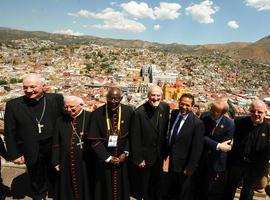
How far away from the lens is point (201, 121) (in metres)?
2.58

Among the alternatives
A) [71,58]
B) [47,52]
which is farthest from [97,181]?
[47,52]

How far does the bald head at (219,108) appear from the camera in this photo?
2551 mm

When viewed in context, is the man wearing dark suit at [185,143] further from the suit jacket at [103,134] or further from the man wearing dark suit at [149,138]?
the suit jacket at [103,134]

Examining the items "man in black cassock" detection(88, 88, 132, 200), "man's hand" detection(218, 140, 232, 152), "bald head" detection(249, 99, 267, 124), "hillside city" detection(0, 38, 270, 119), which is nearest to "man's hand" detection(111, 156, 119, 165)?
"man in black cassock" detection(88, 88, 132, 200)

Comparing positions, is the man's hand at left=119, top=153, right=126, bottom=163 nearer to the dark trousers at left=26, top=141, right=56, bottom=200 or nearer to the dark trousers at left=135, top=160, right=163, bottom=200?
the dark trousers at left=135, top=160, right=163, bottom=200

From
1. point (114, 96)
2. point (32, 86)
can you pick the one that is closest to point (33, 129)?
point (32, 86)

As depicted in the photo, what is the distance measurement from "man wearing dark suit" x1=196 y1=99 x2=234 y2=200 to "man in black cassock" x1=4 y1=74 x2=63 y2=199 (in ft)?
5.75

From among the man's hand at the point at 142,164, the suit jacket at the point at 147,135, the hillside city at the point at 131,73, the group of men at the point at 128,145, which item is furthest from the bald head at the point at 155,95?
the hillside city at the point at 131,73

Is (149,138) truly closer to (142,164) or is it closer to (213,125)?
(142,164)

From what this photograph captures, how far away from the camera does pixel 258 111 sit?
2424 mm

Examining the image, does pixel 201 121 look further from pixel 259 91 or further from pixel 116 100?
pixel 259 91

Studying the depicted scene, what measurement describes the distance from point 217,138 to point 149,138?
728 mm

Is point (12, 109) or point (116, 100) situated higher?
point (116, 100)

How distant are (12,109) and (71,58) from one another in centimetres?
8260
